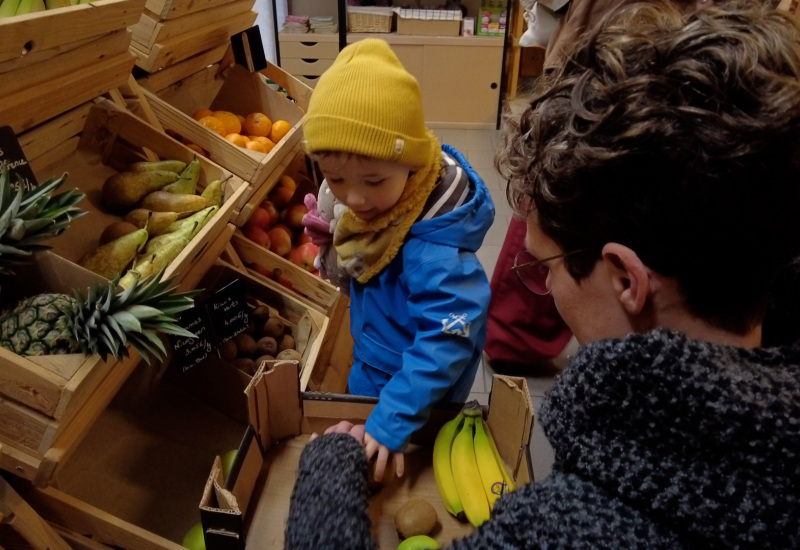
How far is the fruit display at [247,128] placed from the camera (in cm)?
221

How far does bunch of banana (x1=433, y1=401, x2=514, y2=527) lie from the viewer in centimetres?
108

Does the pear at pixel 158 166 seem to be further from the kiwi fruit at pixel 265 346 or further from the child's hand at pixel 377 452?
the child's hand at pixel 377 452

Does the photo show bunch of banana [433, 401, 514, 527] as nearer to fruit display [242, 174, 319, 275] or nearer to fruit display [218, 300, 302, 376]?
fruit display [218, 300, 302, 376]

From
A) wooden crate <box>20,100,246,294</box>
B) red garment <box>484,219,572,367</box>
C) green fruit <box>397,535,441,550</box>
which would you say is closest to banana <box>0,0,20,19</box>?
wooden crate <box>20,100,246,294</box>

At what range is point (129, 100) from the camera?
67.9 inches

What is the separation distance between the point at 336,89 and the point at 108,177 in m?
0.88

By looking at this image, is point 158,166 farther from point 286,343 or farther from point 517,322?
point 517,322

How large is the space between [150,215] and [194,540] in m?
0.83

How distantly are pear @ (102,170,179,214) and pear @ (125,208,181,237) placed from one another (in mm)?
60

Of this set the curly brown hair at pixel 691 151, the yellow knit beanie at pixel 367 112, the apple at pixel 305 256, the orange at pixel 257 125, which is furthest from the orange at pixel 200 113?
the curly brown hair at pixel 691 151

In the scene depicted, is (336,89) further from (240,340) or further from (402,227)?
(240,340)

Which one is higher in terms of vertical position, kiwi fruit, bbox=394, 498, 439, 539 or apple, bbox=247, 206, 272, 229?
kiwi fruit, bbox=394, 498, 439, 539

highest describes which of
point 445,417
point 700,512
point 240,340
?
point 700,512

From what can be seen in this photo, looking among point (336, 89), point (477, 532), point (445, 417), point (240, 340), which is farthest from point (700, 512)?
point (240, 340)
